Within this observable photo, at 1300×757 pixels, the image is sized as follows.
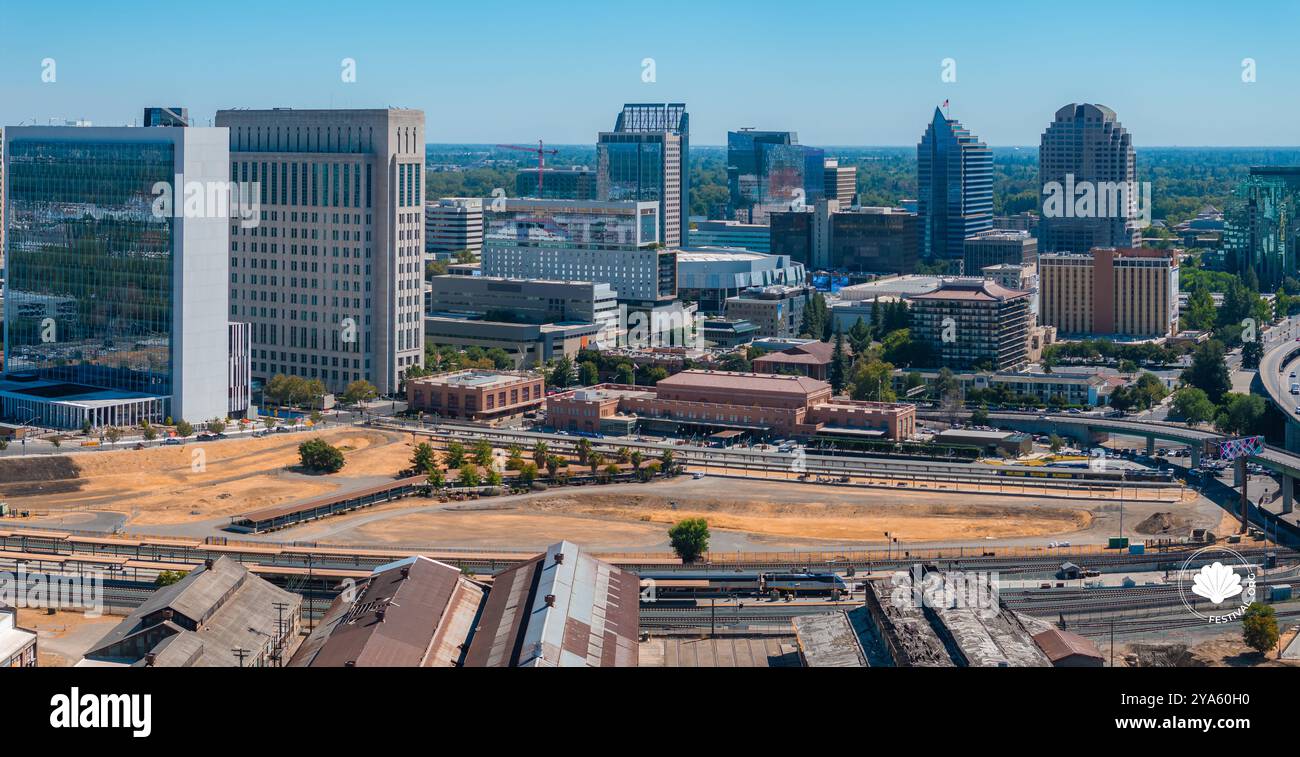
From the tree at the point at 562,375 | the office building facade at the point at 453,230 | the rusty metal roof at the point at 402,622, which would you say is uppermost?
the office building facade at the point at 453,230

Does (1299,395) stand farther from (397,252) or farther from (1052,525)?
(397,252)

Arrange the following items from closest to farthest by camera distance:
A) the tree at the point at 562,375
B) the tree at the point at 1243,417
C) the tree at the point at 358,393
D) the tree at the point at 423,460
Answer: the tree at the point at 423,460 < the tree at the point at 1243,417 < the tree at the point at 358,393 < the tree at the point at 562,375

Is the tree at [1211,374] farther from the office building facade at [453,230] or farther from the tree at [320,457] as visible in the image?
the office building facade at [453,230]

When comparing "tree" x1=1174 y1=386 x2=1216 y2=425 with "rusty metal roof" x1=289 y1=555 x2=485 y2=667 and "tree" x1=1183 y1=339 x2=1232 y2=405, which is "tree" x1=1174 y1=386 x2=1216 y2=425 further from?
"rusty metal roof" x1=289 y1=555 x2=485 y2=667

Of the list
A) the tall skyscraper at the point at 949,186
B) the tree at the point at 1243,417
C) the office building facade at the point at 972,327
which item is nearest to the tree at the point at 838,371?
the office building facade at the point at 972,327

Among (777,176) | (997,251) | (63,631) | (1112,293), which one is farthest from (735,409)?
(777,176)

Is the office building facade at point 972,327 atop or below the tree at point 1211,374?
atop
